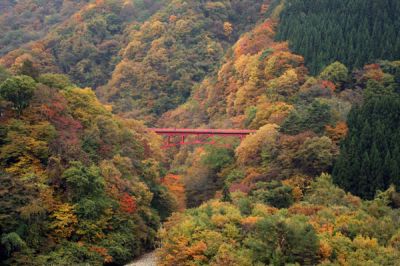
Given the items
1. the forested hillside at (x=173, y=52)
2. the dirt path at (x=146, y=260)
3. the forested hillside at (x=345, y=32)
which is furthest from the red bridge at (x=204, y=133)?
the forested hillside at (x=173, y=52)

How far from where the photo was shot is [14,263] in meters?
43.5

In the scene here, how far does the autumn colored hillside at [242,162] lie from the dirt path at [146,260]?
2.06 ft

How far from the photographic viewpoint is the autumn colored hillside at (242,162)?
42469mm

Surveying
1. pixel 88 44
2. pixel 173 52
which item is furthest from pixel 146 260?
pixel 88 44

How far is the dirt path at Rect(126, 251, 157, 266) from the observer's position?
161 feet

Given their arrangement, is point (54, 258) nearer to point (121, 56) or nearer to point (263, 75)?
point (263, 75)

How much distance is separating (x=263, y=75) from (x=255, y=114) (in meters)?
7.89

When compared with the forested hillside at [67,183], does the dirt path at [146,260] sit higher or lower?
lower

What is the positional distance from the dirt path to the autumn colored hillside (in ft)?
2.06

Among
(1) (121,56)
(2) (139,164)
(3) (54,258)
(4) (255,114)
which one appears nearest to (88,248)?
(3) (54,258)

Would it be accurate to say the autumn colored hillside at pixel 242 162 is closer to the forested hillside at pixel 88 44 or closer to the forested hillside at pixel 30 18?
the forested hillside at pixel 88 44

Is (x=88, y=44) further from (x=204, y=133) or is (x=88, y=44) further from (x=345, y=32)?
(x=204, y=133)

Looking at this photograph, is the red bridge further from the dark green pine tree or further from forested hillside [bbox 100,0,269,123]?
forested hillside [bbox 100,0,269,123]

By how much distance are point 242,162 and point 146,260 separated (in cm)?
1347
